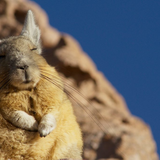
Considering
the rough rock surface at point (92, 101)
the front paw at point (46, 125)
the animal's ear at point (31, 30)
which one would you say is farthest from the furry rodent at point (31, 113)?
the rough rock surface at point (92, 101)

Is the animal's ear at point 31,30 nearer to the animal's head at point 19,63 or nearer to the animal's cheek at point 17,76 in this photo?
A: the animal's head at point 19,63

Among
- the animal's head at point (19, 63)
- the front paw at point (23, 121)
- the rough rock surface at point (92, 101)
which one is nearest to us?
the front paw at point (23, 121)

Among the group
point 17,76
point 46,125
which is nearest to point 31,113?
point 46,125

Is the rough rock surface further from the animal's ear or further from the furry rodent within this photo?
the furry rodent

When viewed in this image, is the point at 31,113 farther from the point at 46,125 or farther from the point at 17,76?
the point at 17,76

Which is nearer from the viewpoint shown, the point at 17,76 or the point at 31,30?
the point at 17,76

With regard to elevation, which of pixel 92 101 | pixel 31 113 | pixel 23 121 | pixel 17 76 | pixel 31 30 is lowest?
pixel 23 121

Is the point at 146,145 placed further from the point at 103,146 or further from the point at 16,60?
the point at 16,60

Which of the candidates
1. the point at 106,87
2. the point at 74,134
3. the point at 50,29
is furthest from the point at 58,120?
the point at 50,29
